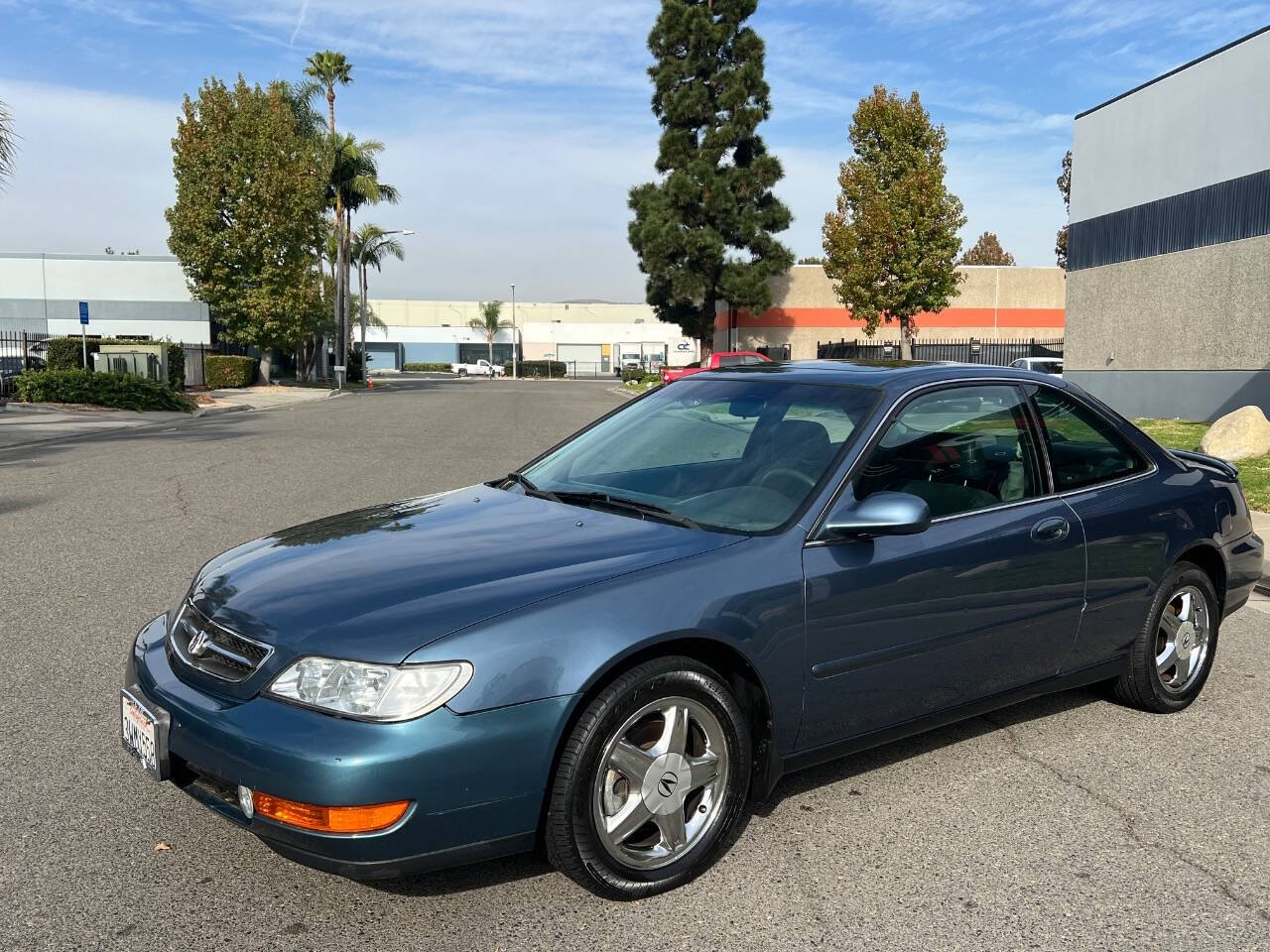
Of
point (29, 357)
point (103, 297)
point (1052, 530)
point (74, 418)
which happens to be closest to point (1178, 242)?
point (1052, 530)

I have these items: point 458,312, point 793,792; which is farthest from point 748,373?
point 458,312

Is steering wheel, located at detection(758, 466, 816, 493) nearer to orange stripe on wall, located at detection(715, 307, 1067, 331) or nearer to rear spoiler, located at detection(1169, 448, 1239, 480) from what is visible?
rear spoiler, located at detection(1169, 448, 1239, 480)

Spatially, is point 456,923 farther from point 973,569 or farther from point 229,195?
point 229,195

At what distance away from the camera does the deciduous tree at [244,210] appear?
40.7m

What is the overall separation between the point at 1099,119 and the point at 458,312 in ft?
287

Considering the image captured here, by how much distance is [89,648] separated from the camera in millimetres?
5355

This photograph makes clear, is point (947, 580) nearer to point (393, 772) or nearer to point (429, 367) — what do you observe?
point (393, 772)

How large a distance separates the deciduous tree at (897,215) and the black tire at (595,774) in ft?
113

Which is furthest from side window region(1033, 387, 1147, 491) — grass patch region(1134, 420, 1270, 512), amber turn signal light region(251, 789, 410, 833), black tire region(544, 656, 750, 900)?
grass patch region(1134, 420, 1270, 512)

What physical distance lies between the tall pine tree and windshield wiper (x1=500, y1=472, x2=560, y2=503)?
41581 mm

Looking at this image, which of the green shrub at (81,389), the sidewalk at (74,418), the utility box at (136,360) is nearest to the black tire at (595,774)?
the sidewalk at (74,418)

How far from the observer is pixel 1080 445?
439cm

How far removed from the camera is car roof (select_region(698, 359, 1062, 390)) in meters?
4.04

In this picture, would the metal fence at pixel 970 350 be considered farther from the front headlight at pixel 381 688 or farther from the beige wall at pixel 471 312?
the beige wall at pixel 471 312
